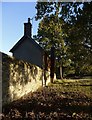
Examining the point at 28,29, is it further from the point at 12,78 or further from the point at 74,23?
the point at 12,78

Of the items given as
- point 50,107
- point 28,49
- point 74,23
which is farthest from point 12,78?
point 28,49

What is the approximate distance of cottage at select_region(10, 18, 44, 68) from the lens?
40438 mm

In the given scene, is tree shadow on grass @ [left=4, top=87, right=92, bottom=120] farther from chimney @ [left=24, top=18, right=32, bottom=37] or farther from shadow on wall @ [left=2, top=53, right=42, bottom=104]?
chimney @ [left=24, top=18, right=32, bottom=37]

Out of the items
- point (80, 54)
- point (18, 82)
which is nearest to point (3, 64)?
point (18, 82)

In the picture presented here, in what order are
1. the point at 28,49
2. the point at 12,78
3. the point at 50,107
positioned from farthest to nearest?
the point at 28,49
the point at 12,78
the point at 50,107

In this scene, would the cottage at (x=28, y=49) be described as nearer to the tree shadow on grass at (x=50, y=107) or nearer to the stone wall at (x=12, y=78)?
the stone wall at (x=12, y=78)

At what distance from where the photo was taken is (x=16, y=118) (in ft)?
30.7

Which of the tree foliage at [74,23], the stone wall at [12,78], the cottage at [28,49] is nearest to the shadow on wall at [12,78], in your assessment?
the stone wall at [12,78]

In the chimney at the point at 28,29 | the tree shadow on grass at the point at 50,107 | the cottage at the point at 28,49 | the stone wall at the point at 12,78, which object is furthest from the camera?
the chimney at the point at 28,29

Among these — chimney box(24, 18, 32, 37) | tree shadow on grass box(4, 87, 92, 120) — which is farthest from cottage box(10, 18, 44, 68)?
tree shadow on grass box(4, 87, 92, 120)

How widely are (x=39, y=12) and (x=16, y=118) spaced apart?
13027 millimetres

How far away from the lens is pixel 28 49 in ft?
137

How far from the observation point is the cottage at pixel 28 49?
40.4 metres

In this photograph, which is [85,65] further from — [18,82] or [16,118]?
[16,118]
